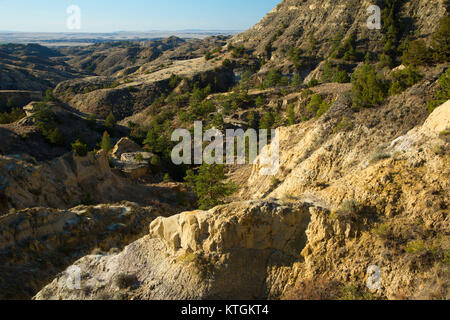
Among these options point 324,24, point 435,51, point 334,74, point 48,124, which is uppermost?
point 324,24

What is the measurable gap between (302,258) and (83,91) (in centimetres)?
7786

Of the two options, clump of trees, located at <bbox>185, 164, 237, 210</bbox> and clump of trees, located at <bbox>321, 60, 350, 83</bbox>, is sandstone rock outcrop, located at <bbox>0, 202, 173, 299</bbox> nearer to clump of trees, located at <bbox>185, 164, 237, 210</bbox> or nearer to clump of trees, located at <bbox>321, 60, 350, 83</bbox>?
clump of trees, located at <bbox>185, 164, 237, 210</bbox>

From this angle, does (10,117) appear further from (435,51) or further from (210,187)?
(435,51)

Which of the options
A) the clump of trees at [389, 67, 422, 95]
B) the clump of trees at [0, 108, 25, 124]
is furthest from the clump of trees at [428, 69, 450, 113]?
the clump of trees at [0, 108, 25, 124]

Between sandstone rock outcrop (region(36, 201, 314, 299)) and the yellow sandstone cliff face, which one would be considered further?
sandstone rock outcrop (region(36, 201, 314, 299))

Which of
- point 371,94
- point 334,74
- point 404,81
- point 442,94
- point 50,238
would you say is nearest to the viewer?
point 50,238

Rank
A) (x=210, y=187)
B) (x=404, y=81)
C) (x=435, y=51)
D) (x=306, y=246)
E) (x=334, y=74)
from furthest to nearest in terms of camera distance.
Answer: (x=334, y=74)
(x=210, y=187)
(x=435, y=51)
(x=404, y=81)
(x=306, y=246)

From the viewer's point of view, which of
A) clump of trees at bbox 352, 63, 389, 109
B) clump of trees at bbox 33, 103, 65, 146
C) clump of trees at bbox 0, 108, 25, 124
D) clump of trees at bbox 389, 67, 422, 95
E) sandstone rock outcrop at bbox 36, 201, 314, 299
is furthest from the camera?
clump of trees at bbox 0, 108, 25, 124

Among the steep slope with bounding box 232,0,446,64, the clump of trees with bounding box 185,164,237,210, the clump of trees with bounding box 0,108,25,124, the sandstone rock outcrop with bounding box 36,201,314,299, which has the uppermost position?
the steep slope with bounding box 232,0,446,64

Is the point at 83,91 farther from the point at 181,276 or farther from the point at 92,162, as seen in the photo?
the point at 181,276

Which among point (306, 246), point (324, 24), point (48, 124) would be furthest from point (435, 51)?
point (324, 24)

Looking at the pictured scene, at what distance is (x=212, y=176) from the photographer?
22828 mm

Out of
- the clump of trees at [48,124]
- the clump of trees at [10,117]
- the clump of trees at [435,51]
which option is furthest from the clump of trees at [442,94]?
the clump of trees at [10,117]

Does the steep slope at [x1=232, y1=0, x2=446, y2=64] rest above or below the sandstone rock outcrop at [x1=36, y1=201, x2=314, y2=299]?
above
